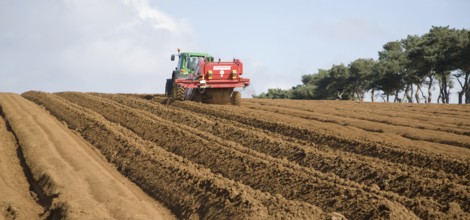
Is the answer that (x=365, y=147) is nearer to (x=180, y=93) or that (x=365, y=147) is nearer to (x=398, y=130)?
(x=398, y=130)

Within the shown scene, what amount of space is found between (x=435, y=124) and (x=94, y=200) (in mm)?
9516

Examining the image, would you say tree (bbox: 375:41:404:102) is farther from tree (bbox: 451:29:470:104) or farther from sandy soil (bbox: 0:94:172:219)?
sandy soil (bbox: 0:94:172:219)

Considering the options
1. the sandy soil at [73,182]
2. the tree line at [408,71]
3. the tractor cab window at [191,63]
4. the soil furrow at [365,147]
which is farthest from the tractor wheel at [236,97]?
the tree line at [408,71]

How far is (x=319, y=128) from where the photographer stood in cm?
1304

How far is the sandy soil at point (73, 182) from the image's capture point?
24.2 feet

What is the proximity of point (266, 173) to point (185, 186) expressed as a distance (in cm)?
132

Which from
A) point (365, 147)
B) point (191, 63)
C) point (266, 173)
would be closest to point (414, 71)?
point (191, 63)

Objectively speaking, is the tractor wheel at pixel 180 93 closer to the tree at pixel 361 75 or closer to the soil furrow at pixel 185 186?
the soil furrow at pixel 185 186

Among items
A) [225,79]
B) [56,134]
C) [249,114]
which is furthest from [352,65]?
Result: [56,134]

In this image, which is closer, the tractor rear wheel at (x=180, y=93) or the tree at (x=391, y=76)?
the tractor rear wheel at (x=180, y=93)

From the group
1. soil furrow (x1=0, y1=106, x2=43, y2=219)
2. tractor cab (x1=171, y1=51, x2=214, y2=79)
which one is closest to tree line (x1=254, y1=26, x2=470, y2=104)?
tractor cab (x1=171, y1=51, x2=214, y2=79)

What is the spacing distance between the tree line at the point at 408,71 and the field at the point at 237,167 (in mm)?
22318

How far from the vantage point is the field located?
23.4 ft

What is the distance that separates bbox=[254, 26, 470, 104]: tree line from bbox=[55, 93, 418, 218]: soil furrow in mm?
26897
